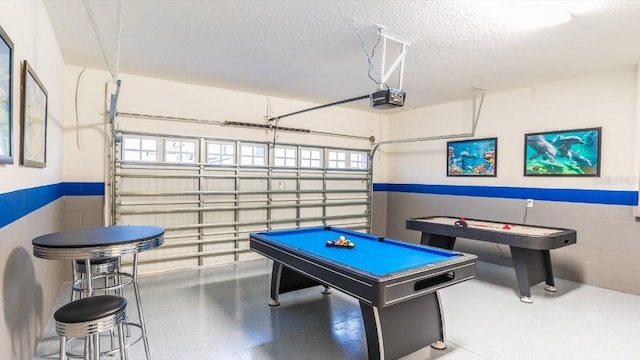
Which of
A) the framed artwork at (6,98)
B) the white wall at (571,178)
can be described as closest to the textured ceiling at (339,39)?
the white wall at (571,178)

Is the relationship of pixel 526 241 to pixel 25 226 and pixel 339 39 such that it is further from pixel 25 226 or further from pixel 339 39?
pixel 25 226

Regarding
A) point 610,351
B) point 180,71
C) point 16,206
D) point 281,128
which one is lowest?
point 610,351

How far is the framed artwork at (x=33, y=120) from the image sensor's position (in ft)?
7.39

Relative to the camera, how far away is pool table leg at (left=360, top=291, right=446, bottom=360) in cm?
245

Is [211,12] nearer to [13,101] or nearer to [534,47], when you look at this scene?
[13,101]

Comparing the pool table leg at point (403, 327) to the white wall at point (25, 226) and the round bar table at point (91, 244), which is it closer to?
the round bar table at point (91, 244)

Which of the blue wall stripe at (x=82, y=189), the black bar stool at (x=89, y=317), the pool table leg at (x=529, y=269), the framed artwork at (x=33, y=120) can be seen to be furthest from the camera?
the blue wall stripe at (x=82, y=189)

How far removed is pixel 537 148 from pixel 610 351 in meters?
3.05

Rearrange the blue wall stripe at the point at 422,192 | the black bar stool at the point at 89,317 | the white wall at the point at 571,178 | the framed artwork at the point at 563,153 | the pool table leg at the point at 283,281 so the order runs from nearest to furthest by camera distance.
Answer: the black bar stool at the point at 89,317 → the blue wall stripe at the point at 422,192 → the pool table leg at the point at 283,281 → the white wall at the point at 571,178 → the framed artwork at the point at 563,153

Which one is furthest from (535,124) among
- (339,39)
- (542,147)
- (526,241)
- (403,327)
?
(403,327)

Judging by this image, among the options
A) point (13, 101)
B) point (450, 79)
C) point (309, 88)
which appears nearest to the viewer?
point (13, 101)

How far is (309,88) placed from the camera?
5422 mm

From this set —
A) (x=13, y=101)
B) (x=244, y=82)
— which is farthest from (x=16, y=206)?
(x=244, y=82)

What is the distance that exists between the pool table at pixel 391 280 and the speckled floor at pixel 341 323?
0.25 metres
